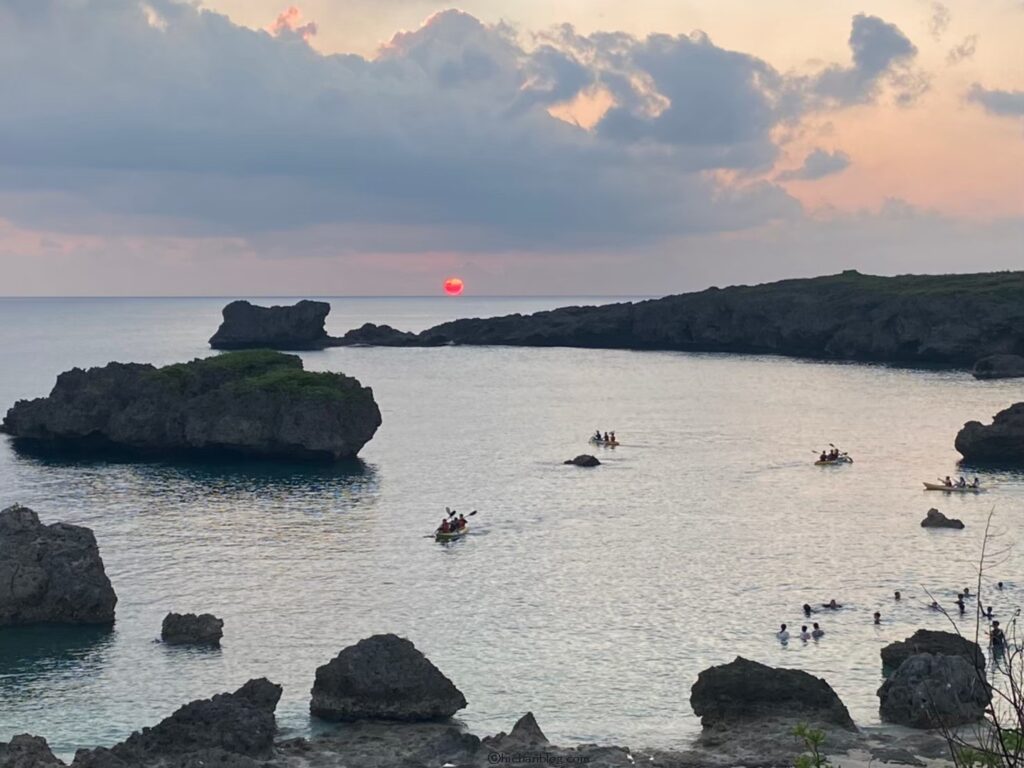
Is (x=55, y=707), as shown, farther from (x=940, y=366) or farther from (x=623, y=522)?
(x=940, y=366)

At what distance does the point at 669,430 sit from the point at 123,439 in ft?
186

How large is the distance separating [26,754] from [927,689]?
29.2 metres

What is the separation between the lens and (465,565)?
2704 inches

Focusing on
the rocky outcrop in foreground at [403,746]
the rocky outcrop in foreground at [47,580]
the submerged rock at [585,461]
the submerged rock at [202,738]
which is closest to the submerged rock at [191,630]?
the rocky outcrop in foreground at [47,580]

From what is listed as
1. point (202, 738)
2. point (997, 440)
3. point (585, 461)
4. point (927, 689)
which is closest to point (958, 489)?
point (997, 440)

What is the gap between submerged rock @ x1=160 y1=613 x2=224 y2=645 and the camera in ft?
173

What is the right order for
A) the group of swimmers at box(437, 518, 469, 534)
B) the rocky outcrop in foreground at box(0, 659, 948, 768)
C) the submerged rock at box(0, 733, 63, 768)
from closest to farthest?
the submerged rock at box(0, 733, 63, 768) → the rocky outcrop in foreground at box(0, 659, 948, 768) → the group of swimmers at box(437, 518, 469, 534)

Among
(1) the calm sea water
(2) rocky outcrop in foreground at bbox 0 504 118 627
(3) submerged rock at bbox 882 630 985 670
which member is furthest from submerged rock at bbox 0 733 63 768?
(3) submerged rock at bbox 882 630 985 670

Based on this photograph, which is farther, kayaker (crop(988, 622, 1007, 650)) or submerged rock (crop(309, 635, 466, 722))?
submerged rock (crop(309, 635, 466, 722))

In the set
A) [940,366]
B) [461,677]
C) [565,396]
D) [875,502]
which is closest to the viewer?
[461,677]

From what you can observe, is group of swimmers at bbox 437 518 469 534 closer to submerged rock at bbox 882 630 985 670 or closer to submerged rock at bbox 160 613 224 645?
submerged rock at bbox 160 613 224 645

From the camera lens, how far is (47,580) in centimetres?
5575

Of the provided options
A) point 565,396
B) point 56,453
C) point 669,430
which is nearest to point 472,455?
point 669,430

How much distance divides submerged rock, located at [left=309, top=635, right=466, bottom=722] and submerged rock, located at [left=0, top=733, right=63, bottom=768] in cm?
1022
